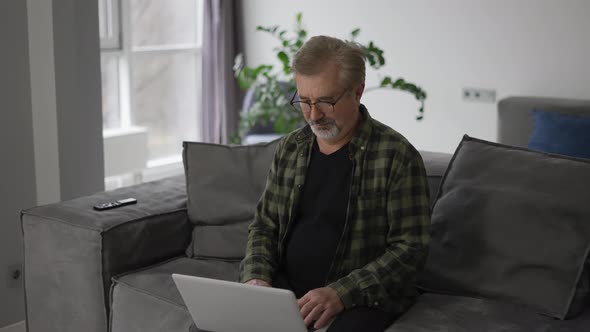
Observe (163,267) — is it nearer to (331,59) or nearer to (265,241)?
(265,241)

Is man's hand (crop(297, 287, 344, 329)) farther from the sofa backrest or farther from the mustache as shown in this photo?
the sofa backrest

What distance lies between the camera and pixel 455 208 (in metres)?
2.34

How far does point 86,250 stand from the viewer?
2523 mm

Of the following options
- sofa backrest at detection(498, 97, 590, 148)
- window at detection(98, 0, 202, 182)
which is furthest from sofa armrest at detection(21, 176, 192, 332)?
window at detection(98, 0, 202, 182)

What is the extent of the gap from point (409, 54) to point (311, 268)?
293cm

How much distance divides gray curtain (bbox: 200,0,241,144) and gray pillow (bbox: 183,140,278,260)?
291cm

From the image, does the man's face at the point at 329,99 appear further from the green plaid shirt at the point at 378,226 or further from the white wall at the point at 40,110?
the white wall at the point at 40,110

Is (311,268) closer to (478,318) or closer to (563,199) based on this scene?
(478,318)

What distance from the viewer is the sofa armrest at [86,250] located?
2527 millimetres

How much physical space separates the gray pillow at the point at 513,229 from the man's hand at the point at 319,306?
446 millimetres

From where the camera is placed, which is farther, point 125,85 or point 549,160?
point 125,85

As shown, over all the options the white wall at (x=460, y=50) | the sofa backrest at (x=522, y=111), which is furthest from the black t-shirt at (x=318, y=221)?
the white wall at (x=460, y=50)

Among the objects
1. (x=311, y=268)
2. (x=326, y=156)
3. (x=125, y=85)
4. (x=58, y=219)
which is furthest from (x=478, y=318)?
(x=125, y=85)

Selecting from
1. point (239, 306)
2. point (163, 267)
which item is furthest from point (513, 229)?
point (163, 267)
